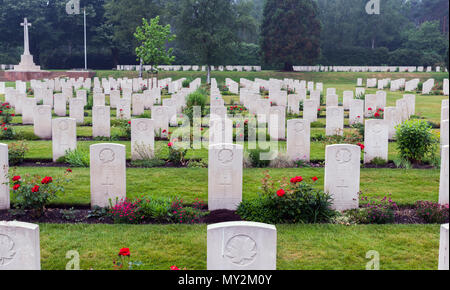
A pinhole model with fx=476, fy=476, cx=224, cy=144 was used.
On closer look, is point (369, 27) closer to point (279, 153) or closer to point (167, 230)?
point (279, 153)

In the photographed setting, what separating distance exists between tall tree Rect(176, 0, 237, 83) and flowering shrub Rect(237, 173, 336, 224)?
35867 mm

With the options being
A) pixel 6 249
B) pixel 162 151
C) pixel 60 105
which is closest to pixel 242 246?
pixel 6 249

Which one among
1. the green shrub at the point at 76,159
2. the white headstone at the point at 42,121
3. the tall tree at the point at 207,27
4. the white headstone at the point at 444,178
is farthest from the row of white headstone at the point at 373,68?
the white headstone at the point at 444,178

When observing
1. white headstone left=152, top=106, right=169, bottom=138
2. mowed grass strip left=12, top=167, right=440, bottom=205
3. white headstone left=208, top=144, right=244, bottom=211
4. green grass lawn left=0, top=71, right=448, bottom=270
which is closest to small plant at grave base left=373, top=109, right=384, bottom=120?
mowed grass strip left=12, top=167, right=440, bottom=205

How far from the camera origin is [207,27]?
4234 centimetres

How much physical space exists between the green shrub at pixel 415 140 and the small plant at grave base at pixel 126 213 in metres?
6.16

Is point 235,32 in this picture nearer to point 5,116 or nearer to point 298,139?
point 5,116

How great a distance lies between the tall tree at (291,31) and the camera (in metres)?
45.5

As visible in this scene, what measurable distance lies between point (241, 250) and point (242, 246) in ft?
0.12

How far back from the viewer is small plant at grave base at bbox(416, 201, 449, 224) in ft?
21.5

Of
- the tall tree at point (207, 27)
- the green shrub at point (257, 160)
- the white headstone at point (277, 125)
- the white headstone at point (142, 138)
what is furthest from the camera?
the tall tree at point (207, 27)

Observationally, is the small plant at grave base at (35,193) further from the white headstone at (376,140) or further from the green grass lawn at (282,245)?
the white headstone at (376,140)

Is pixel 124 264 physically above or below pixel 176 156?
below

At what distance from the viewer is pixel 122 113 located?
15797mm
